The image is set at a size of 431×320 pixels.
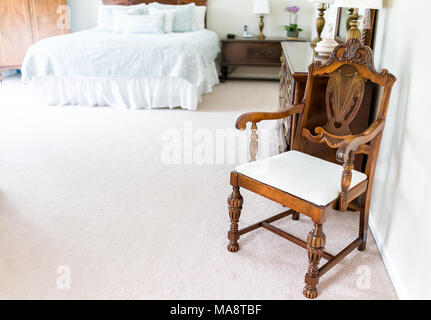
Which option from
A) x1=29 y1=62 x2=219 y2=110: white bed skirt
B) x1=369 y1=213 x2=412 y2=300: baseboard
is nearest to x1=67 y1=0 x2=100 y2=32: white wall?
x1=29 y1=62 x2=219 y2=110: white bed skirt

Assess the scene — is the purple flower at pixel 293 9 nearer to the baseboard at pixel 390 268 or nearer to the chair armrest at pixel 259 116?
the chair armrest at pixel 259 116

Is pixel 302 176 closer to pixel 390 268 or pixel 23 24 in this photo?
pixel 390 268

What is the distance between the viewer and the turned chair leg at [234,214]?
1.88 m

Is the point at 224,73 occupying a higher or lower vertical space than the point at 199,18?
lower

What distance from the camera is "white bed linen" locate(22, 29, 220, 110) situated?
4277 mm

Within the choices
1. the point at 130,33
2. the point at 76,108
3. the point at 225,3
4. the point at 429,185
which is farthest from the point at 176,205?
the point at 225,3

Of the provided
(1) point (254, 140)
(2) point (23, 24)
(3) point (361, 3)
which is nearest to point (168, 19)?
(2) point (23, 24)

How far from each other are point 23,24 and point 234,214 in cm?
532

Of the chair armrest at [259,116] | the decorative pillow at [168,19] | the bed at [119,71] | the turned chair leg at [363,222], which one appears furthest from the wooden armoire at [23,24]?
the turned chair leg at [363,222]

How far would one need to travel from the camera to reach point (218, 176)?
2838mm

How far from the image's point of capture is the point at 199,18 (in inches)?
227

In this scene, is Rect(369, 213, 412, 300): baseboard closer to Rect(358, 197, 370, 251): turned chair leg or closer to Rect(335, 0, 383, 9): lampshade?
Rect(358, 197, 370, 251): turned chair leg

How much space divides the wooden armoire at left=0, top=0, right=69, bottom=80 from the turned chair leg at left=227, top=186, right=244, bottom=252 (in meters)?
5.15

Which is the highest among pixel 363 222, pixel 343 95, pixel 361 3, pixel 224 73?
pixel 361 3
